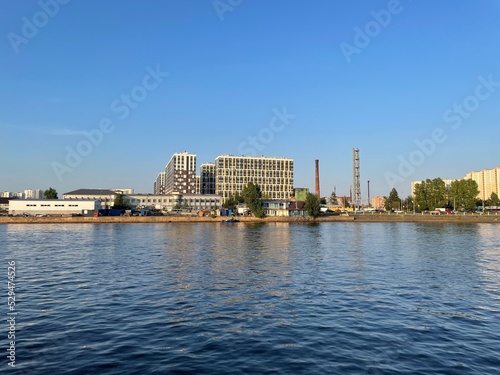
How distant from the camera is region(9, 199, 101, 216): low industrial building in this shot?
502ft

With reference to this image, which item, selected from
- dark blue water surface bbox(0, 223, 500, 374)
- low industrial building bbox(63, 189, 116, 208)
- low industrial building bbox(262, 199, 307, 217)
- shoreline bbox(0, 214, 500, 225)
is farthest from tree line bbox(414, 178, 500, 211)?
dark blue water surface bbox(0, 223, 500, 374)

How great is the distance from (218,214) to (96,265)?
422 feet

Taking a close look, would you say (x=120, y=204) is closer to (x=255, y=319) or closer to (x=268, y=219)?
(x=268, y=219)

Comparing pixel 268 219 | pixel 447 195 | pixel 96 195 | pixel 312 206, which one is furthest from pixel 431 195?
pixel 96 195

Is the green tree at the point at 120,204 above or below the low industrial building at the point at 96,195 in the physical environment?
below

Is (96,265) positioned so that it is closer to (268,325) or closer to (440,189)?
(268,325)

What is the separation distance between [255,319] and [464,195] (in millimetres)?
184027

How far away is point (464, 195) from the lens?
172375 millimetres

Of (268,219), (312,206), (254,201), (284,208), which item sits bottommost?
(268,219)

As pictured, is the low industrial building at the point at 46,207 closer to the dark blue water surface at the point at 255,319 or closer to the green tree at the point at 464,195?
the dark blue water surface at the point at 255,319

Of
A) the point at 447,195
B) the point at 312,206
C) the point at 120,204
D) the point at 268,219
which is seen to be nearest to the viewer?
the point at 312,206

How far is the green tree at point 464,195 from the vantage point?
170500 millimetres

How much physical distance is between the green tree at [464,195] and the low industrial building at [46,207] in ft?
535

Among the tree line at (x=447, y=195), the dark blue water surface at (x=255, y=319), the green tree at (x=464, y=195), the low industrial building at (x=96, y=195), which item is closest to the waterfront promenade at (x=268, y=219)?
the green tree at (x=464, y=195)
